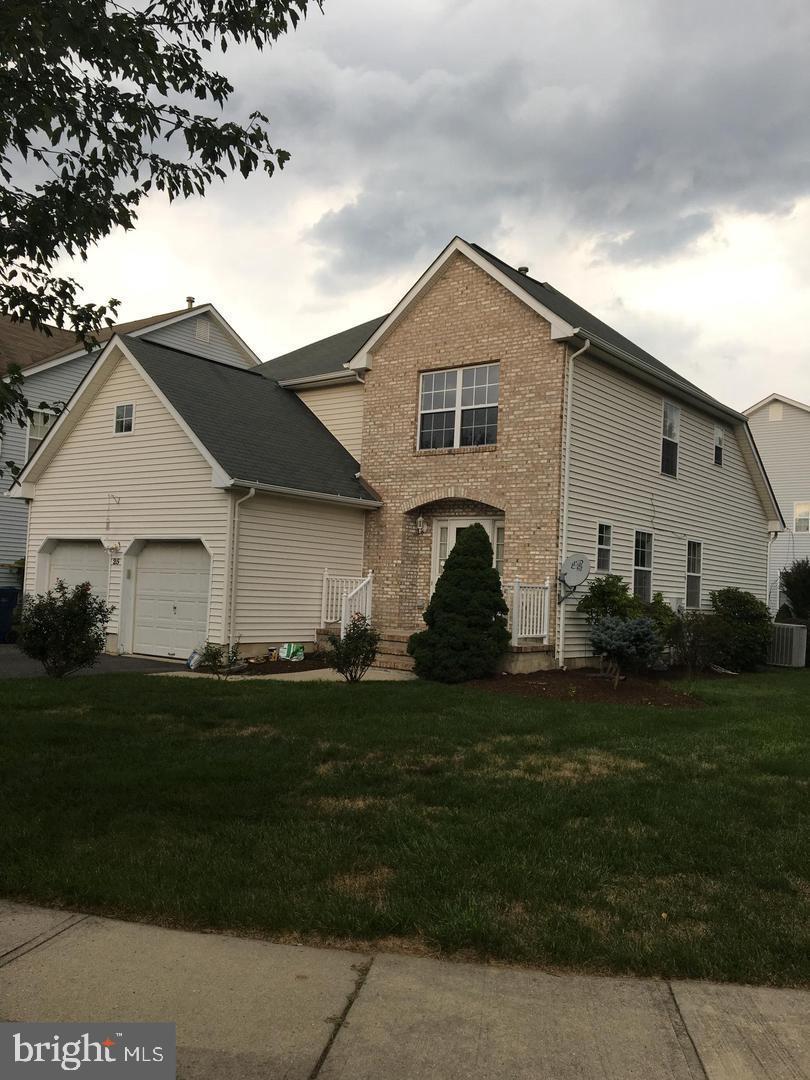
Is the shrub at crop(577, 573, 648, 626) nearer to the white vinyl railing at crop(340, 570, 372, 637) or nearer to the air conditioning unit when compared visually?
the white vinyl railing at crop(340, 570, 372, 637)

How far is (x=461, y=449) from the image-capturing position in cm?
1659

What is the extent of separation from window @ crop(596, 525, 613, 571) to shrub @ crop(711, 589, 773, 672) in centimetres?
253

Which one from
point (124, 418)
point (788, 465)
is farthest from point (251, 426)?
point (788, 465)

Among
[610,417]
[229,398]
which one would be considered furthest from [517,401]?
[229,398]

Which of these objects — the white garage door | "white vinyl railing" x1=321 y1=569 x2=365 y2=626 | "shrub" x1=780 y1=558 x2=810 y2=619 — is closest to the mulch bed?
"white vinyl railing" x1=321 y1=569 x2=365 y2=626

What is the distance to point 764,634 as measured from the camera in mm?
18766

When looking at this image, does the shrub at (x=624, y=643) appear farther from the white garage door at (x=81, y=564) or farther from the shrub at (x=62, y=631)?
the white garage door at (x=81, y=564)

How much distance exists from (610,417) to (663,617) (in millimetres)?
4013

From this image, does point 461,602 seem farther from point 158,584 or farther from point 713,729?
point 158,584

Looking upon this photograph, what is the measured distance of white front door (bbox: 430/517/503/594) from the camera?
54.5 ft

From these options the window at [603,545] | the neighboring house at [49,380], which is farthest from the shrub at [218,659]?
the neighboring house at [49,380]

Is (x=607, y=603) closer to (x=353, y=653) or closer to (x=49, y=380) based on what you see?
(x=353, y=653)

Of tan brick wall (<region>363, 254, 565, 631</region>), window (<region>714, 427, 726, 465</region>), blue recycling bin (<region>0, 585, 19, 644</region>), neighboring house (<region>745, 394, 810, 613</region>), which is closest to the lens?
tan brick wall (<region>363, 254, 565, 631</region>)

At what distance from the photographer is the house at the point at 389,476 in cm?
1538
